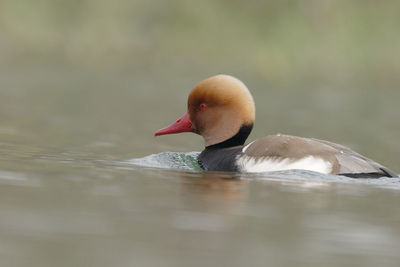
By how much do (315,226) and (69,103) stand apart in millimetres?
8667

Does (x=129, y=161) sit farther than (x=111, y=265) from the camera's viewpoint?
Yes

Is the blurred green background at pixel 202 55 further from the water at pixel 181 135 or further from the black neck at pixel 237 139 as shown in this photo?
the black neck at pixel 237 139

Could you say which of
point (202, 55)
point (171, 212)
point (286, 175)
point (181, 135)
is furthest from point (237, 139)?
point (202, 55)

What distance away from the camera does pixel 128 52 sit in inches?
810

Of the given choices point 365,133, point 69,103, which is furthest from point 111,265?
point 69,103

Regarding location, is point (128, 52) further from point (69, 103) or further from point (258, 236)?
point (258, 236)

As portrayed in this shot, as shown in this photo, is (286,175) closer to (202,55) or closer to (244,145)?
(244,145)

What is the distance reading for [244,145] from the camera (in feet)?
24.6

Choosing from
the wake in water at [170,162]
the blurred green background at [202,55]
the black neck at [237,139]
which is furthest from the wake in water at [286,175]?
the blurred green background at [202,55]

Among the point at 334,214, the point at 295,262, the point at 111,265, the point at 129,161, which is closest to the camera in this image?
the point at 111,265

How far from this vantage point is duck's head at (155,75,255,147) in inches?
295

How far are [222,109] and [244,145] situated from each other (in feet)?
1.23

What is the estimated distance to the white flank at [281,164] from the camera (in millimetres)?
6699

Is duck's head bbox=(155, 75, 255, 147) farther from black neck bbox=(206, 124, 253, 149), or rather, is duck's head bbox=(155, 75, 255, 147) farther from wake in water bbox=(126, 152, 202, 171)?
wake in water bbox=(126, 152, 202, 171)
